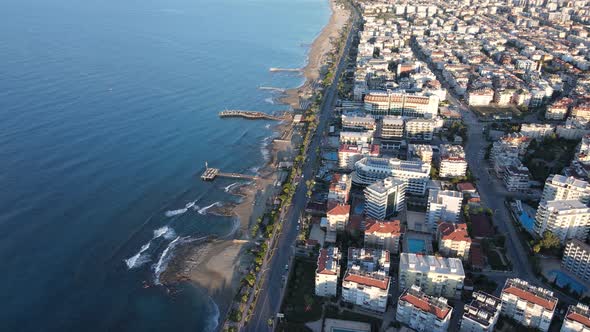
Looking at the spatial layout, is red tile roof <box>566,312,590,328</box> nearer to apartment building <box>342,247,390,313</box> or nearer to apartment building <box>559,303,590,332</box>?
apartment building <box>559,303,590,332</box>

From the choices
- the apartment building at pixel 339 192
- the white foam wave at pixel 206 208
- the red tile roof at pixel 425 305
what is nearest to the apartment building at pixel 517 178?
the apartment building at pixel 339 192

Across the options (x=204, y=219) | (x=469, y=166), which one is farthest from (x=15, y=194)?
(x=469, y=166)

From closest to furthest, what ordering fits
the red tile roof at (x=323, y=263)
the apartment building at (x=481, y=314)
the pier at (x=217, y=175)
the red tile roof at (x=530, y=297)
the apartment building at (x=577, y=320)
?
1. the apartment building at (x=577, y=320)
2. the apartment building at (x=481, y=314)
3. the red tile roof at (x=530, y=297)
4. the red tile roof at (x=323, y=263)
5. the pier at (x=217, y=175)

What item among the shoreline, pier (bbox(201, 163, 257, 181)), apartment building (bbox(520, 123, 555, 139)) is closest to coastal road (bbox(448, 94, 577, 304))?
apartment building (bbox(520, 123, 555, 139))

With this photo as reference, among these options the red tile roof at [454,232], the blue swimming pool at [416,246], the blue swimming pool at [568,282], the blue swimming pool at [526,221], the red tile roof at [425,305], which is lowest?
the blue swimming pool at [568,282]

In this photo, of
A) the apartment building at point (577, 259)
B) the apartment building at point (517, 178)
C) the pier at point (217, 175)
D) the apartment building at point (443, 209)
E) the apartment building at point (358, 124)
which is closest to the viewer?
the apartment building at point (577, 259)

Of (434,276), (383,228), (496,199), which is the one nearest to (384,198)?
(383,228)

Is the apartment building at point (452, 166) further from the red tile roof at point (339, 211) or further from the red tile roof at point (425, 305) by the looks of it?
the red tile roof at point (425, 305)
